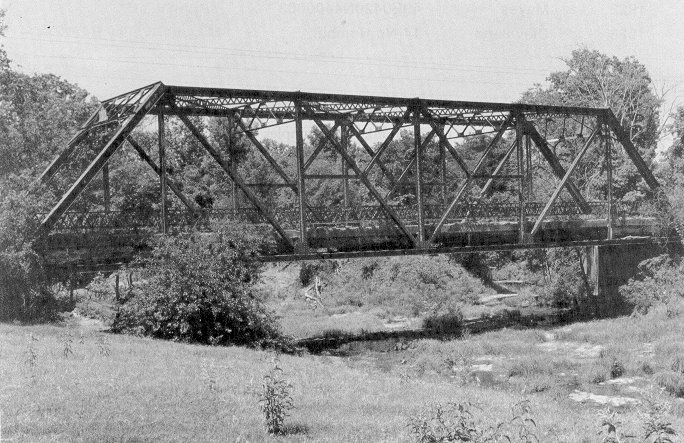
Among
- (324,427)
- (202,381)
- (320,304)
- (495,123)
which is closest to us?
(324,427)

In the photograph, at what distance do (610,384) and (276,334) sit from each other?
11.0m

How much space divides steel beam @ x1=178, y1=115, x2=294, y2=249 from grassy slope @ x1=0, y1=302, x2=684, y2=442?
5234 millimetres

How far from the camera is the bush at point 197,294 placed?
2473 cm

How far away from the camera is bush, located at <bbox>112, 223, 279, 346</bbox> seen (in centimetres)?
2473

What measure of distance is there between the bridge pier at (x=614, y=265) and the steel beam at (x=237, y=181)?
18.6 m

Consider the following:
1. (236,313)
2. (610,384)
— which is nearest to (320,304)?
(236,313)

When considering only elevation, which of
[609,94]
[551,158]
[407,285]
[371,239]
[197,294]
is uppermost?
[609,94]

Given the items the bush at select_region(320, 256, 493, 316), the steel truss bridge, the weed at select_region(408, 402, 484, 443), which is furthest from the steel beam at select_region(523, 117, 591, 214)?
the weed at select_region(408, 402, 484, 443)

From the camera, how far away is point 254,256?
26547 millimetres

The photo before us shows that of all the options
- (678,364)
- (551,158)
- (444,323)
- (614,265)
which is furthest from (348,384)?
(614,265)

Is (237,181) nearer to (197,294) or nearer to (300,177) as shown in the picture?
(300,177)

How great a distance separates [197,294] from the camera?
24734 millimetres

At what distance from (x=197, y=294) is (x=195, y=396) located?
423 inches

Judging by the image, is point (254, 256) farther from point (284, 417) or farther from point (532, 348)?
point (284, 417)
